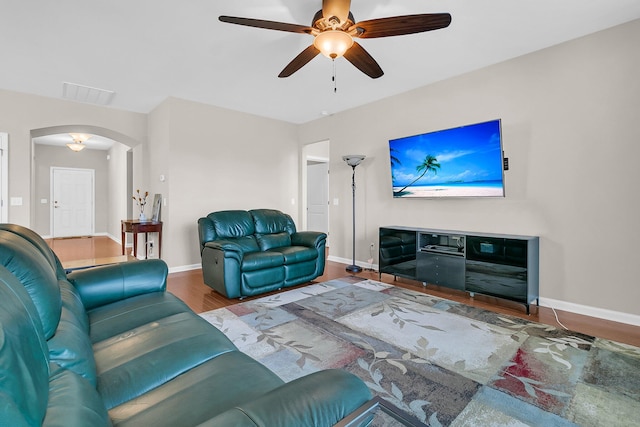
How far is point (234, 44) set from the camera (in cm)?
320

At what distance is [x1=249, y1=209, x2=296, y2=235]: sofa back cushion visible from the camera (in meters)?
4.48

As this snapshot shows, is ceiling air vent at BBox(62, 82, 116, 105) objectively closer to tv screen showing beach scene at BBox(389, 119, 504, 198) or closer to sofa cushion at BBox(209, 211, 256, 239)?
sofa cushion at BBox(209, 211, 256, 239)

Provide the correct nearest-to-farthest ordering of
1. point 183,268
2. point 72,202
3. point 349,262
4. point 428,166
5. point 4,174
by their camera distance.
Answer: point 428,166 < point 4,174 < point 183,268 < point 349,262 < point 72,202

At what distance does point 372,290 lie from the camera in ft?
12.7

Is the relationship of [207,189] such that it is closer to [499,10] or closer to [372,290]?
[372,290]

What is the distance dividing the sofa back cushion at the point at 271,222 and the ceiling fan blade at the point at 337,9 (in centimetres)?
288

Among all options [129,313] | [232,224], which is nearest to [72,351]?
[129,313]

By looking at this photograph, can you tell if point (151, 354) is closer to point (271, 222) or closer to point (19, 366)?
point (19, 366)

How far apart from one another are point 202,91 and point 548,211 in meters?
4.71

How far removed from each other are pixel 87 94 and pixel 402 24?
467cm

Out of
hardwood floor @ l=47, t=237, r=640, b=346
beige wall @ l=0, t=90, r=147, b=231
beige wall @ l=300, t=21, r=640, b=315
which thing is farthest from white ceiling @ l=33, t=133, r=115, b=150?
beige wall @ l=300, t=21, r=640, b=315

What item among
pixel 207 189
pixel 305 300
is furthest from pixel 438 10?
pixel 207 189

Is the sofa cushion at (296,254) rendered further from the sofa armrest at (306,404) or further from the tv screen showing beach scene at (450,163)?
the sofa armrest at (306,404)

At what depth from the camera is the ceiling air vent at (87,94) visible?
4309 mm
